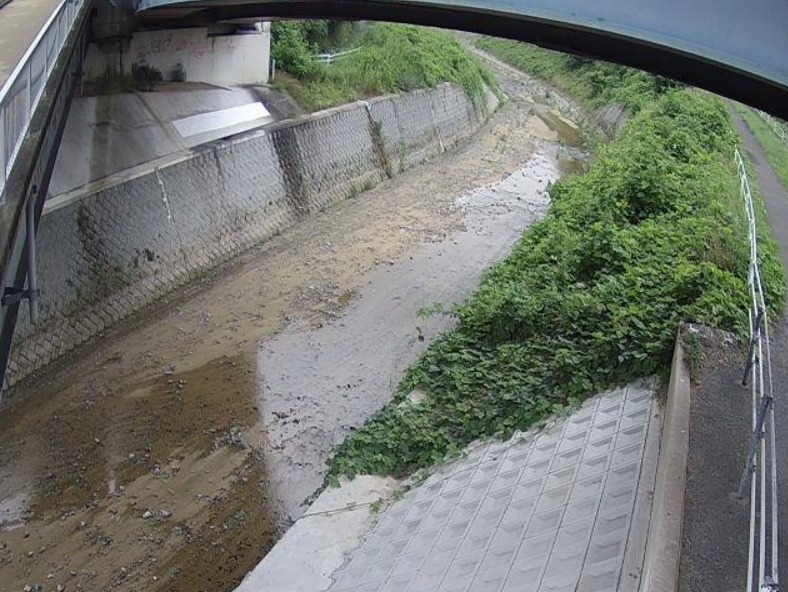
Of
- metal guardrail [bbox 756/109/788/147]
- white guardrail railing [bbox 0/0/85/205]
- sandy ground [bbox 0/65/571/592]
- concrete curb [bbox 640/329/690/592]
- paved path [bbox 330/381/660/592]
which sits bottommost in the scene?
sandy ground [bbox 0/65/571/592]

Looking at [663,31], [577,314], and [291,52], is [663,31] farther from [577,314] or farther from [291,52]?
[291,52]

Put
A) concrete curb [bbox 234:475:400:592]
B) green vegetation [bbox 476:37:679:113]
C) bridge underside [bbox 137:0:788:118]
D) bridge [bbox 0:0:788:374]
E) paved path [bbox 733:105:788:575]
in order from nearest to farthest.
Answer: bridge [bbox 0:0:788:374] < paved path [bbox 733:105:788:575] < bridge underside [bbox 137:0:788:118] < concrete curb [bbox 234:475:400:592] < green vegetation [bbox 476:37:679:113]

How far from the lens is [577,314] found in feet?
37.0

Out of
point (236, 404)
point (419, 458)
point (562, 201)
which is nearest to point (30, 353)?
point (236, 404)

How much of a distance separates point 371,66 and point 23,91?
23.1 metres

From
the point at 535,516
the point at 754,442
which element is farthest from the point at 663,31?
the point at 535,516

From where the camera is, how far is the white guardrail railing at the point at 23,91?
5129 millimetres

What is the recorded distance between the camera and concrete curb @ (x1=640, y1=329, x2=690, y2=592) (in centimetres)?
573

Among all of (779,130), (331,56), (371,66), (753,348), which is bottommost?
(753,348)

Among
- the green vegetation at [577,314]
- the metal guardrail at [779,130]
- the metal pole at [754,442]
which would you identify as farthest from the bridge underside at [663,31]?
the metal guardrail at [779,130]

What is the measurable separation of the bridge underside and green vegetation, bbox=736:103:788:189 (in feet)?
37.9

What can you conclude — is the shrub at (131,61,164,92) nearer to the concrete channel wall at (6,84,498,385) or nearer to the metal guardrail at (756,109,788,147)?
the concrete channel wall at (6,84,498,385)

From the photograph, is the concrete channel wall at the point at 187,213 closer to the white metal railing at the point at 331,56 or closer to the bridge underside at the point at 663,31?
the white metal railing at the point at 331,56

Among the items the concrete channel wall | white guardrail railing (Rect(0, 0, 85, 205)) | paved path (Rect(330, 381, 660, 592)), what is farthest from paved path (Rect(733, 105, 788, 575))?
the concrete channel wall
